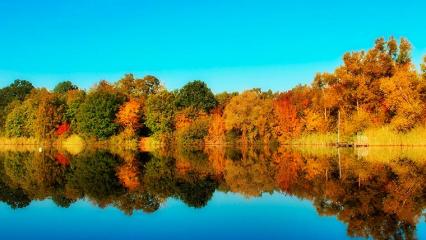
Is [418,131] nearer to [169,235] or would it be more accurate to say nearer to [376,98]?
[376,98]

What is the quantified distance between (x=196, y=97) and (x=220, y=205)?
6495 centimetres

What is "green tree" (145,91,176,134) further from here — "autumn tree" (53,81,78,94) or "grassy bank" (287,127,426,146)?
"autumn tree" (53,81,78,94)

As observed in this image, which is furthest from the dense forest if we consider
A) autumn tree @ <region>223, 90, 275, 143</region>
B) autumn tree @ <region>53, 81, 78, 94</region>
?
autumn tree @ <region>53, 81, 78, 94</region>

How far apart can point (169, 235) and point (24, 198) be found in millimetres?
8384

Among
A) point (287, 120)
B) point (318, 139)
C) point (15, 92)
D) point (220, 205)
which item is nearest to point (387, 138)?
point (318, 139)

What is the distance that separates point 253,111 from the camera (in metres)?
66.3

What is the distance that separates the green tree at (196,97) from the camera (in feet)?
258

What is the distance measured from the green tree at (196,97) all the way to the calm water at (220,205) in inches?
2151

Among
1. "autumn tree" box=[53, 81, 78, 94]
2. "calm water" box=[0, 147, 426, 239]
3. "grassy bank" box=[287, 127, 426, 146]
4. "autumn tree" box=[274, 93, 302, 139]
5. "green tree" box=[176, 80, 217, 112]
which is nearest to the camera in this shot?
"calm water" box=[0, 147, 426, 239]

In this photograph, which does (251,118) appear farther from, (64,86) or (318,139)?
(64,86)


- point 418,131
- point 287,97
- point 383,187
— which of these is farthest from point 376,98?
point 383,187

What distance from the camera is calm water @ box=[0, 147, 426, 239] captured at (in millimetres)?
11305

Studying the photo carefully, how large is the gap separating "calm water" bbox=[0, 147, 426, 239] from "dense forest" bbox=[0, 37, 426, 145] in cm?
2491

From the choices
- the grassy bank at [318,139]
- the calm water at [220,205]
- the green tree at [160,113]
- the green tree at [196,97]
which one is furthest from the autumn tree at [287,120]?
the calm water at [220,205]
